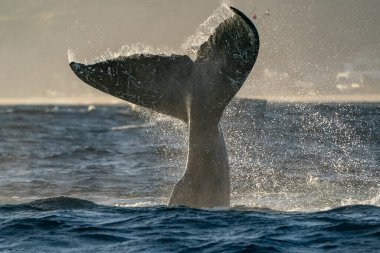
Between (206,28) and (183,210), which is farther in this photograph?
(183,210)

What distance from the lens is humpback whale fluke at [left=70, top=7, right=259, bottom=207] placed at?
495 inches

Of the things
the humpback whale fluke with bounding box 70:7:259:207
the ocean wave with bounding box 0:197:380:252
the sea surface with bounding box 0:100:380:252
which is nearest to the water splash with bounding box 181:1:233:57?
the humpback whale fluke with bounding box 70:7:259:207

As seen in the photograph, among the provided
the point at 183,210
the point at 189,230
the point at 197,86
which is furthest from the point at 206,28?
the point at 189,230

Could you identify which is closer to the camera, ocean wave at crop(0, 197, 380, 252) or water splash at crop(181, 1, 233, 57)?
ocean wave at crop(0, 197, 380, 252)

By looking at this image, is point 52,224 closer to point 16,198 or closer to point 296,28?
point 16,198

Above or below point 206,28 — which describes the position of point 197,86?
below

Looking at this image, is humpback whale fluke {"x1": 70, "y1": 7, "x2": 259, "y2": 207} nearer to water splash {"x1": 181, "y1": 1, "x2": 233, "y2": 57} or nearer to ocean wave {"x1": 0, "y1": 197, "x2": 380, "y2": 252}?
water splash {"x1": 181, "y1": 1, "x2": 233, "y2": 57}

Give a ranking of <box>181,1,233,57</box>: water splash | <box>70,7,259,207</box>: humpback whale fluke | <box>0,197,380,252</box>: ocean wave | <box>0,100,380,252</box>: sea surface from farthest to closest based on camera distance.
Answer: <box>70,7,259,207</box>: humpback whale fluke, <box>181,1,233,57</box>: water splash, <box>0,100,380,252</box>: sea surface, <box>0,197,380,252</box>: ocean wave

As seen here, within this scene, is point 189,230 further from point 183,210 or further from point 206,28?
point 206,28

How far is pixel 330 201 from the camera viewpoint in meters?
15.2

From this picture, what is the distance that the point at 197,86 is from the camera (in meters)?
12.9

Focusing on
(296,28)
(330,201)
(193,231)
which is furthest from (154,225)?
(296,28)

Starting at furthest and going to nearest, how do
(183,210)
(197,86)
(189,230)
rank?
(183,210) < (197,86) < (189,230)

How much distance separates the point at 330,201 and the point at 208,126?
328 cm
